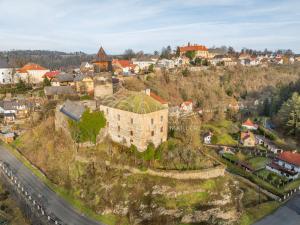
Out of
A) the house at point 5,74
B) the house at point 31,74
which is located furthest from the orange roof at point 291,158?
the house at point 5,74

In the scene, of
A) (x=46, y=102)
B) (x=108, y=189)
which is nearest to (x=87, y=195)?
(x=108, y=189)

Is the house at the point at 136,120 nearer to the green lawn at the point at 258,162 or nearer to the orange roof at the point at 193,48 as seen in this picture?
the green lawn at the point at 258,162

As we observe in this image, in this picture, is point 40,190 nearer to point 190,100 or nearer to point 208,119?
point 208,119

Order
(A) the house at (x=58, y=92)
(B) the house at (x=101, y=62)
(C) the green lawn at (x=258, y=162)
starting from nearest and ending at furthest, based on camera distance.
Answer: (C) the green lawn at (x=258, y=162) → (A) the house at (x=58, y=92) → (B) the house at (x=101, y=62)

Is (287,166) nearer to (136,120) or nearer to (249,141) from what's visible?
(249,141)

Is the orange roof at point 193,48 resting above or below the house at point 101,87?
above

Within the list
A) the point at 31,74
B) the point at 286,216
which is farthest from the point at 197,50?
the point at 286,216
